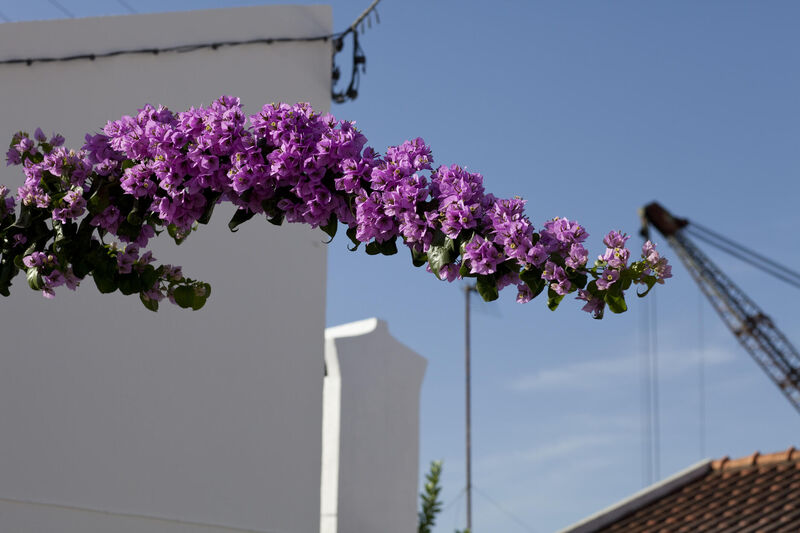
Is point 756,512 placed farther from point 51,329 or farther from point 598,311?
point 598,311

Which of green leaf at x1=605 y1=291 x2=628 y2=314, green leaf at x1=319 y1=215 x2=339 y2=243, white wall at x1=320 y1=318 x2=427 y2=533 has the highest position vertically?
green leaf at x1=319 y1=215 x2=339 y2=243

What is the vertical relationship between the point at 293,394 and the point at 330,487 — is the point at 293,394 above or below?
above

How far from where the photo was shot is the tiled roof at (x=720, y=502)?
8883 millimetres

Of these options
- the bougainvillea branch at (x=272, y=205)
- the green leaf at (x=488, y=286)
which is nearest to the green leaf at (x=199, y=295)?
the bougainvillea branch at (x=272, y=205)

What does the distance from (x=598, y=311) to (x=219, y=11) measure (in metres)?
4.18

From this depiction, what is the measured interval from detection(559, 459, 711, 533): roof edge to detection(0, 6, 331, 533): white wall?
5.39 m

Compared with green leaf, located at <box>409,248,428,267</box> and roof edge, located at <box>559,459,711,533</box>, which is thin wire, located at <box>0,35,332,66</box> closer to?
green leaf, located at <box>409,248,428,267</box>

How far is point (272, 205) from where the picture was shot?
2592 mm

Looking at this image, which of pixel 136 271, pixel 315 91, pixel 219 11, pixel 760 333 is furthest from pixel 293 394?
pixel 760 333

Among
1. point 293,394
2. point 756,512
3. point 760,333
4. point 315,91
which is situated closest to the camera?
point 293,394

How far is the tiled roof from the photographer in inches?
350

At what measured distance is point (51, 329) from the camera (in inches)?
199

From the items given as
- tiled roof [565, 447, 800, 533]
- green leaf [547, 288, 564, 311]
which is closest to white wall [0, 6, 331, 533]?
green leaf [547, 288, 564, 311]

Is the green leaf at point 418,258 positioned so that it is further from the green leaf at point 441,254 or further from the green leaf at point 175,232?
the green leaf at point 175,232
